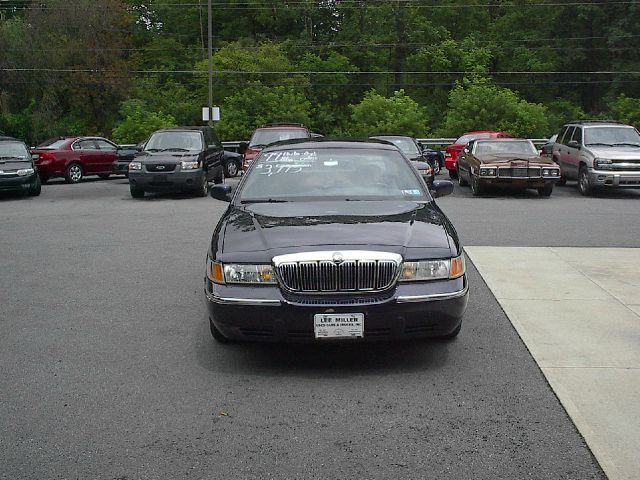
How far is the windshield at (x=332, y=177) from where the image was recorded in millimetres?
6617

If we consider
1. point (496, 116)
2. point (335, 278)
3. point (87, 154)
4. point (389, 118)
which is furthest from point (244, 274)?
point (496, 116)

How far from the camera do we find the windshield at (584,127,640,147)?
1889 centimetres

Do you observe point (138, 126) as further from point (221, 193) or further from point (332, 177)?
point (332, 177)

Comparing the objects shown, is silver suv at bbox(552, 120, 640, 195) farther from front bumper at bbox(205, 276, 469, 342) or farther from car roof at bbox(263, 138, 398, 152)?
front bumper at bbox(205, 276, 469, 342)

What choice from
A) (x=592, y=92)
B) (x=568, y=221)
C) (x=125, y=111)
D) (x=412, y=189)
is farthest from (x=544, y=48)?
(x=412, y=189)

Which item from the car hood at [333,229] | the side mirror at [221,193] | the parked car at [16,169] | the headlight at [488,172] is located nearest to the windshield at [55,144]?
the parked car at [16,169]

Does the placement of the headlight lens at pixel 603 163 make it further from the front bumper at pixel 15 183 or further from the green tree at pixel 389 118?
the green tree at pixel 389 118

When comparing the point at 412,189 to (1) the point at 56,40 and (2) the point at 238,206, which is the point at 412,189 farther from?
(1) the point at 56,40

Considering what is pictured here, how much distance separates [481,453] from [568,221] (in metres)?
10.2

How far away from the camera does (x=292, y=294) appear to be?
515cm

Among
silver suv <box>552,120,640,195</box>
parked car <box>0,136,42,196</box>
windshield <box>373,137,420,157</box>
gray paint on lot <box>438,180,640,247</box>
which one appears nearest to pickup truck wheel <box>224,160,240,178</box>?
windshield <box>373,137,420,157</box>

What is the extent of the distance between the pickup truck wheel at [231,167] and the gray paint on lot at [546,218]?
823 cm

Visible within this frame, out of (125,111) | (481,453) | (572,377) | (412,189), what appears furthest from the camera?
(125,111)

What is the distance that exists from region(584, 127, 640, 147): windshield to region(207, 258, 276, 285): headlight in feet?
50.8
